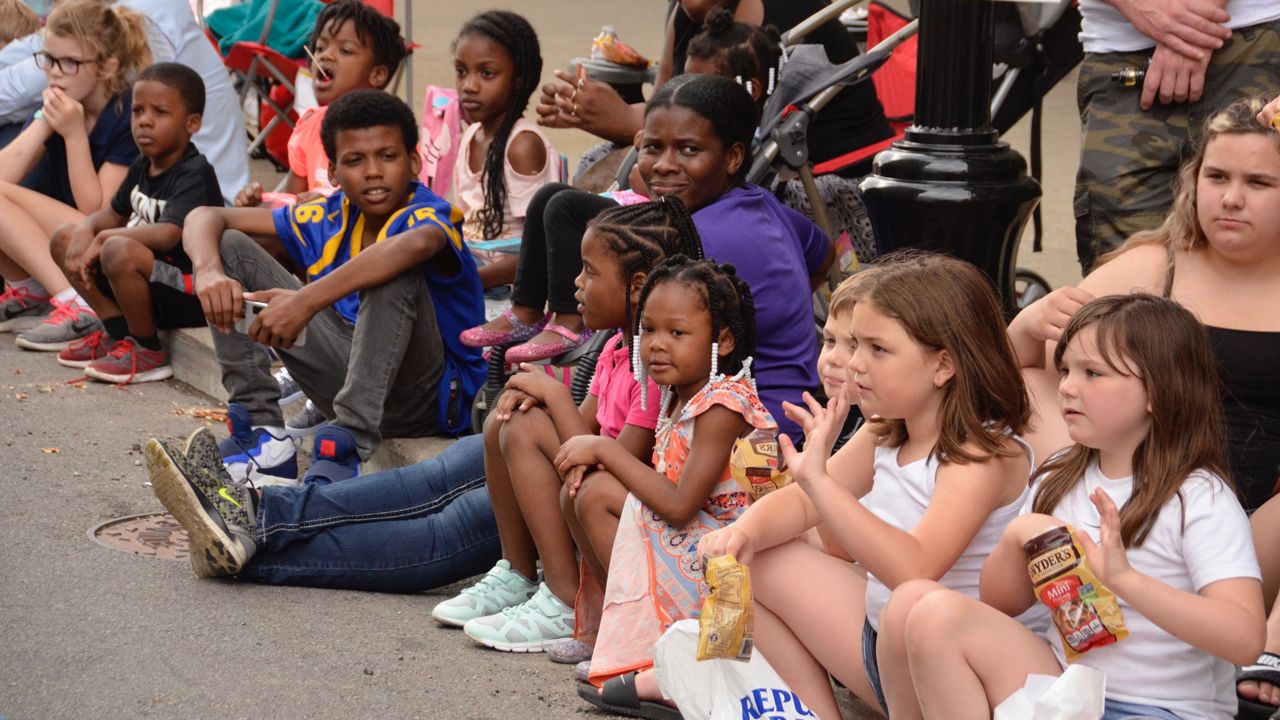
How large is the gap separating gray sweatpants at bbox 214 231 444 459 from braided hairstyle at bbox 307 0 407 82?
164 centimetres

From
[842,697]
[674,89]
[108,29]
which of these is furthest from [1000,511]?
[108,29]

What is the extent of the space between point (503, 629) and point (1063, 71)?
3.33 meters

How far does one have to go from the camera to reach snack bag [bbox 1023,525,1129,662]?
2443 millimetres

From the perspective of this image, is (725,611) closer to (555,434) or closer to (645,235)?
(555,434)

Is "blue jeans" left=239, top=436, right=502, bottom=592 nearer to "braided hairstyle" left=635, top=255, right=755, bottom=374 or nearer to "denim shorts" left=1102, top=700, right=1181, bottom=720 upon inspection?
"braided hairstyle" left=635, top=255, right=755, bottom=374

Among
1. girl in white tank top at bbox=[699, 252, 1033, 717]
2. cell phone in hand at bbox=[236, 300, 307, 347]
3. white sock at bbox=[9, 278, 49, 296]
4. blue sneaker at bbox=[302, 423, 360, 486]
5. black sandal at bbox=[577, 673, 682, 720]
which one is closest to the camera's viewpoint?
girl in white tank top at bbox=[699, 252, 1033, 717]

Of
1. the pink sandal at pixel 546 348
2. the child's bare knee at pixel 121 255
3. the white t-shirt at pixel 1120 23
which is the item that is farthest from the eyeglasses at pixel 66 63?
the white t-shirt at pixel 1120 23

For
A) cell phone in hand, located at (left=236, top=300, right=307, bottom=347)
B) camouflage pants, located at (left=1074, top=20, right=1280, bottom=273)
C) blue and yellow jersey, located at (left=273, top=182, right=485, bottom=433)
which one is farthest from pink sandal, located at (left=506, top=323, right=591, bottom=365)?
camouflage pants, located at (left=1074, top=20, right=1280, bottom=273)

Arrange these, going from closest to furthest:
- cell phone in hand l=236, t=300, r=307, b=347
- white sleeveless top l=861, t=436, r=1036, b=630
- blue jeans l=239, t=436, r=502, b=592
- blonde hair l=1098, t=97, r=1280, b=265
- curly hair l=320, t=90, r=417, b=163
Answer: white sleeveless top l=861, t=436, r=1036, b=630
blonde hair l=1098, t=97, r=1280, b=265
blue jeans l=239, t=436, r=502, b=592
cell phone in hand l=236, t=300, r=307, b=347
curly hair l=320, t=90, r=417, b=163

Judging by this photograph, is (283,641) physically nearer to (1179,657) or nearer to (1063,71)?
(1179,657)

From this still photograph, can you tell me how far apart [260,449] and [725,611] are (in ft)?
9.12

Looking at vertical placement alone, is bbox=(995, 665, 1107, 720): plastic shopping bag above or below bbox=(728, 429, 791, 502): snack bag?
below

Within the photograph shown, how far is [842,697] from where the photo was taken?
3.28 metres

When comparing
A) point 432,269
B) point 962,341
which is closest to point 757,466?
point 962,341
